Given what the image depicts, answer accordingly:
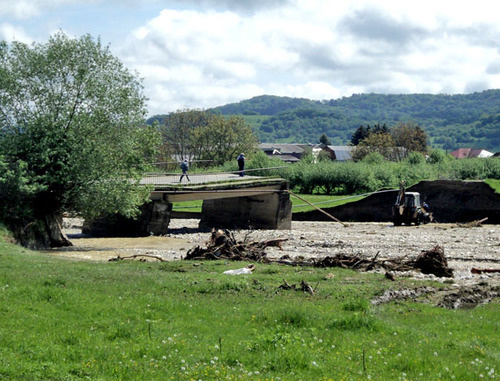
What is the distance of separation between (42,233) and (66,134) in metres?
5.45

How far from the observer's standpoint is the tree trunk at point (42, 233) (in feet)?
102

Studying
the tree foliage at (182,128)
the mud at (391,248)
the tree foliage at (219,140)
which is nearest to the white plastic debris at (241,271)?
the mud at (391,248)

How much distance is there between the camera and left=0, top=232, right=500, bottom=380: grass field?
9.66 metres

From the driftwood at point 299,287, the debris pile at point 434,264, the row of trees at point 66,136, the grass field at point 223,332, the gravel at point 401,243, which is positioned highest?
the row of trees at point 66,136

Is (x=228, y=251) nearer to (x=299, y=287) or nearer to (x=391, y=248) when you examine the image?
(x=299, y=287)

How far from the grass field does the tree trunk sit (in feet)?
45.9

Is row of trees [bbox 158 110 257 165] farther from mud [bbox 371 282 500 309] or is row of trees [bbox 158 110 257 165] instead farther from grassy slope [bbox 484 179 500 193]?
mud [bbox 371 282 500 309]

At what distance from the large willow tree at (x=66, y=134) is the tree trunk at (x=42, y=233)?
5 cm

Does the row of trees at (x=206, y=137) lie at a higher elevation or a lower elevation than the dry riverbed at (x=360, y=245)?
higher

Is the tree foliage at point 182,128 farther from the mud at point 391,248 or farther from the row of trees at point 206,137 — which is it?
the mud at point 391,248

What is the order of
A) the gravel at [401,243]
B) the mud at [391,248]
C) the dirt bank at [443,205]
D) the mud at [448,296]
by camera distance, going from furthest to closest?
the dirt bank at [443,205]
the gravel at [401,243]
the mud at [391,248]
the mud at [448,296]

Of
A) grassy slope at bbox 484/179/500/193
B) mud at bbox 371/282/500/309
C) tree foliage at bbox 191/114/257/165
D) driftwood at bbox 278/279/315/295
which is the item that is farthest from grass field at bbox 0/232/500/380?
tree foliage at bbox 191/114/257/165

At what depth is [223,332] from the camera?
39.1 ft

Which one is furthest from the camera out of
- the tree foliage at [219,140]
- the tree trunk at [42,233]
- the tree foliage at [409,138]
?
the tree foliage at [409,138]
